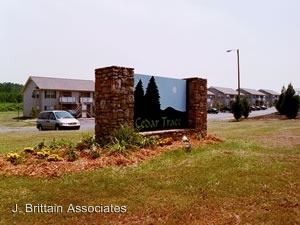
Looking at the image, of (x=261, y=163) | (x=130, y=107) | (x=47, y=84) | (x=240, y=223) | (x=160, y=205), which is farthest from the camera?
(x=47, y=84)

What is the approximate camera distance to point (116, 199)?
722 cm

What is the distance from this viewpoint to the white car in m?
31.4

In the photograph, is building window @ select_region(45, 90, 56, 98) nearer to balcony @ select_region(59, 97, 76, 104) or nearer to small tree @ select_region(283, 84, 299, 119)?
balcony @ select_region(59, 97, 76, 104)

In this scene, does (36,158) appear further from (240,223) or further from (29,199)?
(240,223)

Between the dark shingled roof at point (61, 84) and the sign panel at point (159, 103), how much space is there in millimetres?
55540

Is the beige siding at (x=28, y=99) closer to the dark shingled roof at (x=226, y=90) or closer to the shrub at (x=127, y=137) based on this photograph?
the shrub at (x=127, y=137)

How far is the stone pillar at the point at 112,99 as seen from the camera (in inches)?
500

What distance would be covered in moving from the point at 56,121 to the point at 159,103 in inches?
718

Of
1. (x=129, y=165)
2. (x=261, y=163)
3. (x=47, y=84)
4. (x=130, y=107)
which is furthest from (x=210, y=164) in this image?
(x=47, y=84)

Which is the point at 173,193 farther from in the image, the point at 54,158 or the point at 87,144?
the point at 87,144

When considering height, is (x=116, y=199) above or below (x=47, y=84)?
below

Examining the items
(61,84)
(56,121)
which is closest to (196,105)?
(56,121)

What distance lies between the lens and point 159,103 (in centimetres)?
1516

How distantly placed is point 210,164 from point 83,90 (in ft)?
210
